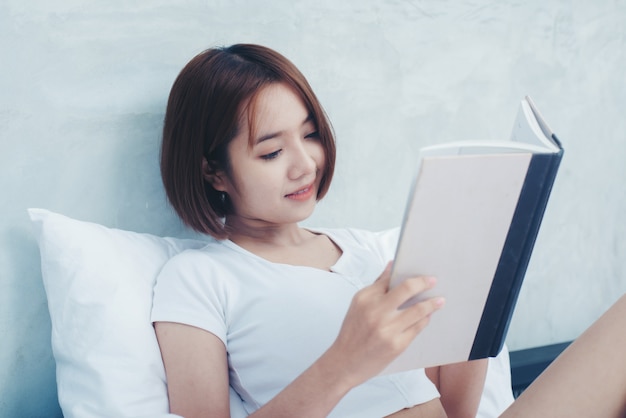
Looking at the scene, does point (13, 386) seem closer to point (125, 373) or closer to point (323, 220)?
point (125, 373)

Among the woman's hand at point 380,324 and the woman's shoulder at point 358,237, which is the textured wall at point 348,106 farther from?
the woman's hand at point 380,324

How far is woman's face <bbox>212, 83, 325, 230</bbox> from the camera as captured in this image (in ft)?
3.52

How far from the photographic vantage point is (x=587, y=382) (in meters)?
0.94

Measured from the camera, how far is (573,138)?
1759 millimetres

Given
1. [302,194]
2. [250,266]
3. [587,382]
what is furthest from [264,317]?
[587,382]

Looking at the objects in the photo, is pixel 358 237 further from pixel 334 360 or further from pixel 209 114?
pixel 334 360

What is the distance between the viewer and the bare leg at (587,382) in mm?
930

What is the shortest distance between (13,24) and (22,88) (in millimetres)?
91

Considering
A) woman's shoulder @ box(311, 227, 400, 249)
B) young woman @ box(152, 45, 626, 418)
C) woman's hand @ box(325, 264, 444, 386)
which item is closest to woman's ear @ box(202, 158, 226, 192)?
young woman @ box(152, 45, 626, 418)

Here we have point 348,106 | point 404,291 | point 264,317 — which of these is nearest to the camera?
point 404,291

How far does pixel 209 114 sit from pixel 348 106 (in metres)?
0.42

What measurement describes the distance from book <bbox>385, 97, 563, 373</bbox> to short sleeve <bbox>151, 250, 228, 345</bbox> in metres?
0.29

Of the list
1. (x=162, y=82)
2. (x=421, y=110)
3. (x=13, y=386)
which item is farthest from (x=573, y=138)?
(x=13, y=386)

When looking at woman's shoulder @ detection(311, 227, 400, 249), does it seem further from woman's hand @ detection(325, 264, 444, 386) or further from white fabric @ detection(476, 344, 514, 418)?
woman's hand @ detection(325, 264, 444, 386)
